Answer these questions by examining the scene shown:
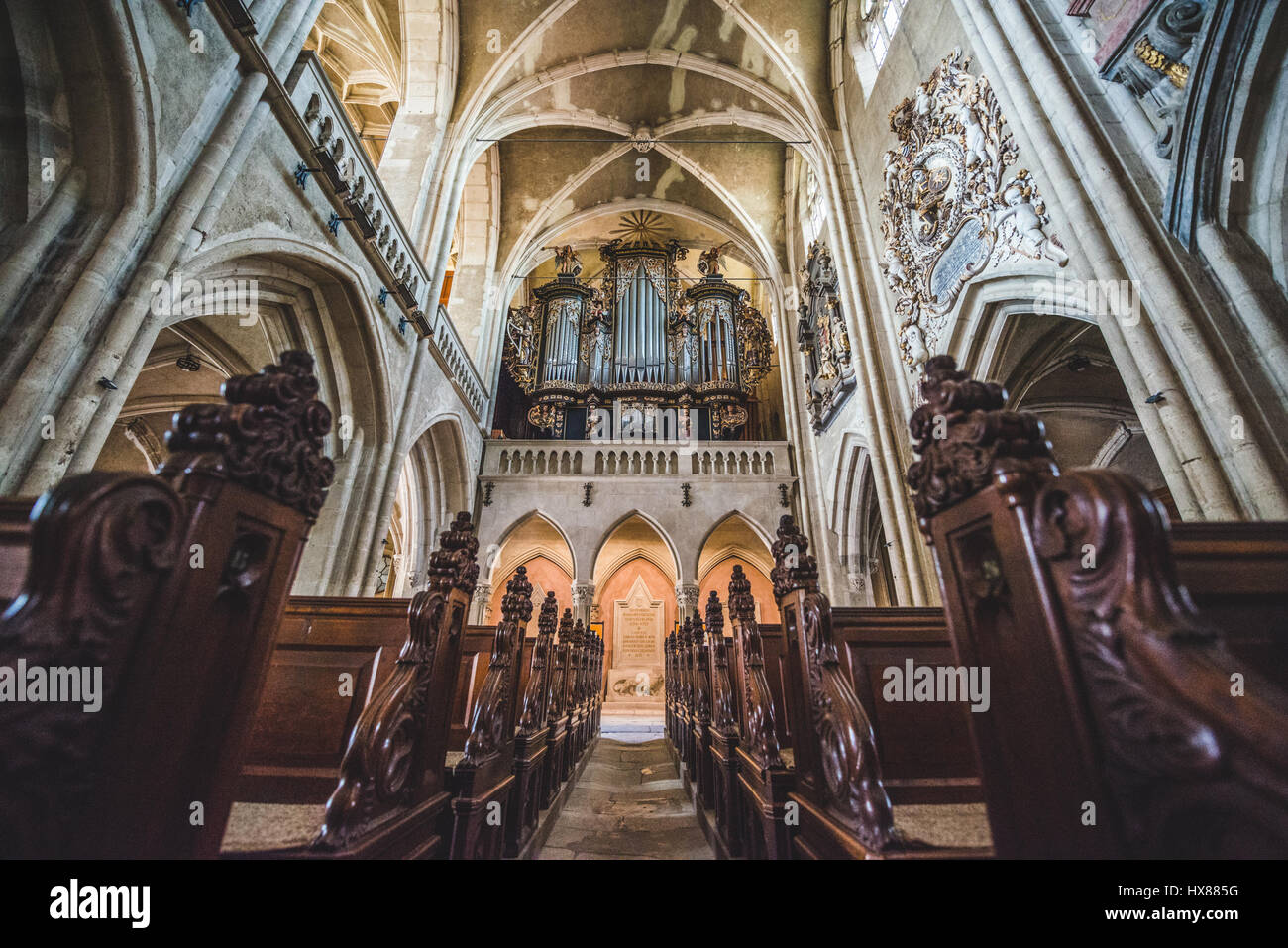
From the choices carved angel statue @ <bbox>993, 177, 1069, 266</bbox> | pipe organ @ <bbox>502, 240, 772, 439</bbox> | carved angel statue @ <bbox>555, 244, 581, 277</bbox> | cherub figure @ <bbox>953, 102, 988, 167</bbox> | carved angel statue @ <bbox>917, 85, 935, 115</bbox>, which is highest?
carved angel statue @ <bbox>555, 244, 581, 277</bbox>

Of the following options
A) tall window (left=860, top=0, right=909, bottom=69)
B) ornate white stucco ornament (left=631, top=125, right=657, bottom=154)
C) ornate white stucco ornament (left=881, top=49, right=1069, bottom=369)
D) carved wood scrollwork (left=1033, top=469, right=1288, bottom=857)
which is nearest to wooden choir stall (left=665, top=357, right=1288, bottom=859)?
carved wood scrollwork (left=1033, top=469, right=1288, bottom=857)

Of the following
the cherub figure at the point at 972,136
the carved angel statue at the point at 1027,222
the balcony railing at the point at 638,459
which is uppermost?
the cherub figure at the point at 972,136

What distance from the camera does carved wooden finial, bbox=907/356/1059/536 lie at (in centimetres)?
86

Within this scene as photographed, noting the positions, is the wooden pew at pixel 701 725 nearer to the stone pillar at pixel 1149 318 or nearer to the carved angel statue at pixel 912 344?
the stone pillar at pixel 1149 318

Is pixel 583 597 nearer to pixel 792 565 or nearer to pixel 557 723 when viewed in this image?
pixel 557 723

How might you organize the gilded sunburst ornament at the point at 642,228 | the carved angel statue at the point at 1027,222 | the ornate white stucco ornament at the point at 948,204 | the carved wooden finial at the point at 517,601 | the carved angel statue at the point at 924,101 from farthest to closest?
1. the gilded sunburst ornament at the point at 642,228
2. the carved angel statue at the point at 924,101
3. the ornate white stucco ornament at the point at 948,204
4. the carved angel statue at the point at 1027,222
5. the carved wooden finial at the point at 517,601

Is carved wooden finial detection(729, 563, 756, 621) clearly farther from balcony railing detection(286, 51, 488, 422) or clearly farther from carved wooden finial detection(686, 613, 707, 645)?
balcony railing detection(286, 51, 488, 422)

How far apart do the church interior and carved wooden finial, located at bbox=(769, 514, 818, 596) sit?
0.02 meters

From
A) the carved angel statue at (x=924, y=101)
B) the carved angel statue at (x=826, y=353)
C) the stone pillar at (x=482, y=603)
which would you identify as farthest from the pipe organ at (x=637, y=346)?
the carved angel statue at (x=924, y=101)

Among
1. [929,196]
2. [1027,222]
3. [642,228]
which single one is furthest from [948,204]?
[642,228]

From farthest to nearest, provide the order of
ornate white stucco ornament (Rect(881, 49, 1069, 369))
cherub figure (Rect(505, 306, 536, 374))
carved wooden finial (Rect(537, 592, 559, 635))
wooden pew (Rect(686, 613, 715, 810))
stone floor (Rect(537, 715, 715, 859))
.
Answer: cherub figure (Rect(505, 306, 536, 374)) → ornate white stucco ornament (Rect(881, 49, 1069, 369)) → carved wooden finial (Rect(537, 592, 559, 635)) → wooden pew (Rect(686, 613, 715, 810)) → stone floor (Rect(537, 715, 715, 859))

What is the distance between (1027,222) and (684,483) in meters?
6.55

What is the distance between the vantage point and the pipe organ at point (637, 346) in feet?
36.4
